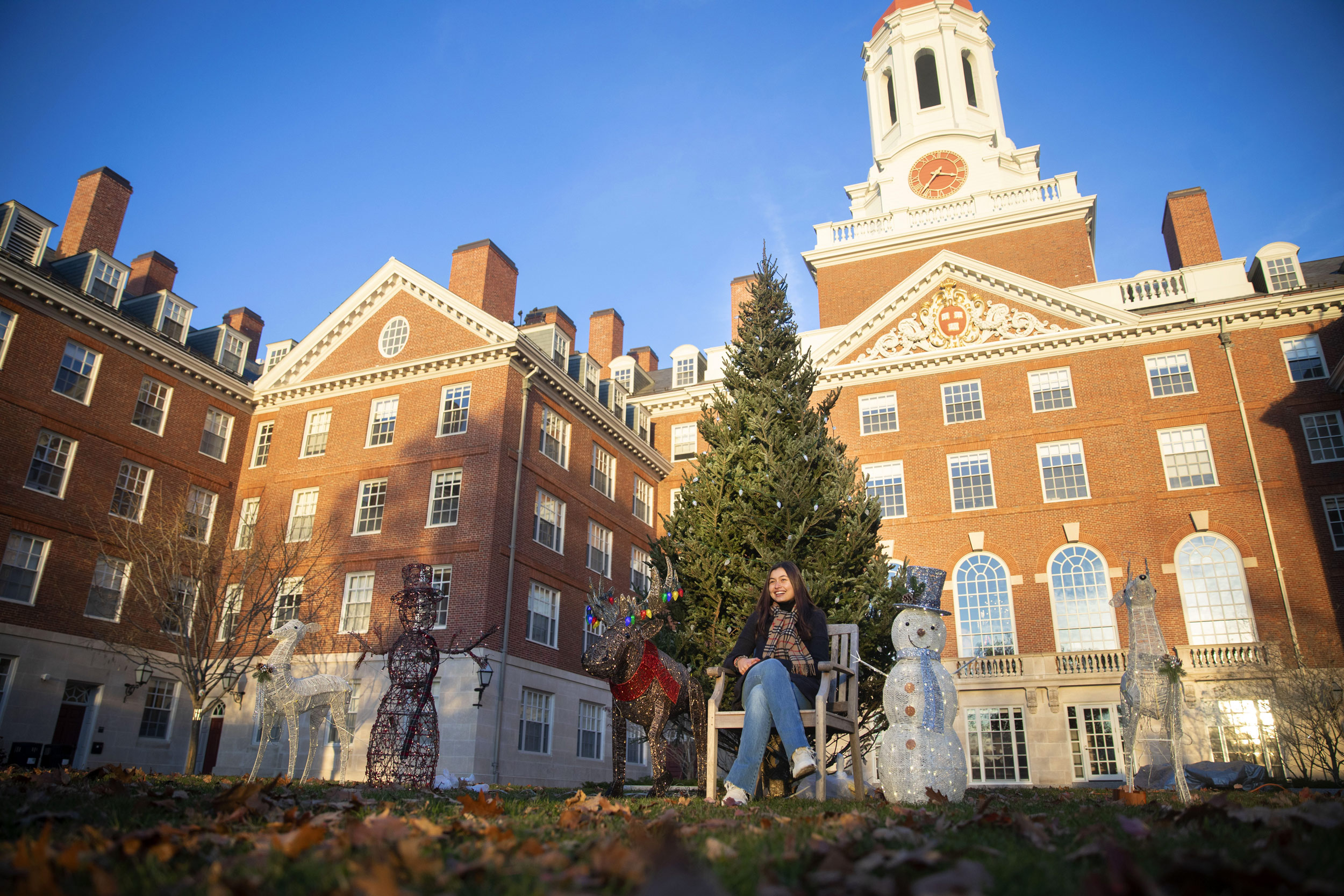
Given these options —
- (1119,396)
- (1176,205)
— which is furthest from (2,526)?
(1176,205)

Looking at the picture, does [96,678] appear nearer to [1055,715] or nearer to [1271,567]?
[1055,715]

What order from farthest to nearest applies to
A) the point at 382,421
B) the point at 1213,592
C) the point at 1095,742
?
the point at 382,421 < the point at 1213,592 < the point at 1095,742

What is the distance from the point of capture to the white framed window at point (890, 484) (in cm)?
2695

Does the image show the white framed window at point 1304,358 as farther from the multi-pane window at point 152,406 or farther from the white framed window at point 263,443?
the multi-pane window at point 152,406

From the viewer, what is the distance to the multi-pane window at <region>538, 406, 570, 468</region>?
85.7ft

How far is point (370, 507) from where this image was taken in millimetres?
25062

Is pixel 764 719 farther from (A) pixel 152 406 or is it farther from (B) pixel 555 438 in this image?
(A) pixel 152 406

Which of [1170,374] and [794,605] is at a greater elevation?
→ [1170,374]

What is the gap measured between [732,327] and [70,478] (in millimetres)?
22891

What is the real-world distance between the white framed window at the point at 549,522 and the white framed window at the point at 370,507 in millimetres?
4580

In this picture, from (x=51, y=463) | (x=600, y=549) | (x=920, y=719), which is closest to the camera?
(x=920, y=719)

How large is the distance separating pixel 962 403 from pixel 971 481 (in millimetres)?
2749

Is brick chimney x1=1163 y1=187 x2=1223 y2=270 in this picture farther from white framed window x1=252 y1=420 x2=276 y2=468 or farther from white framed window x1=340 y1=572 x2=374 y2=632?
white framed window x1=252 y1=420 x2=276 y2=468

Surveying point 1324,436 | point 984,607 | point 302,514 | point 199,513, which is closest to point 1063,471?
point 984,607
